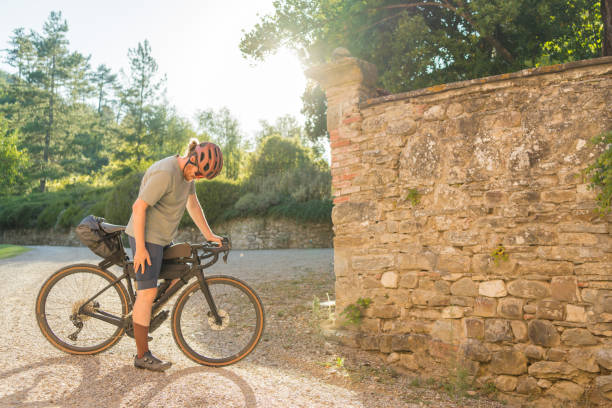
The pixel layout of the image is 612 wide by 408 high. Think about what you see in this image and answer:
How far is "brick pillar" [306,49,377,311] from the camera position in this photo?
5035mm

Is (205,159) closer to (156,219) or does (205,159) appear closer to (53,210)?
(156,219)

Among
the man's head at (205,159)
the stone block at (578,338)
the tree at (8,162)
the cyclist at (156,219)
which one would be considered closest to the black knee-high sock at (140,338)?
the cyclist at (156,219)

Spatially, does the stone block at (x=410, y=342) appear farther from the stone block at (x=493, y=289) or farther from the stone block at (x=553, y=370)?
the stone block at (x=553, y=370)

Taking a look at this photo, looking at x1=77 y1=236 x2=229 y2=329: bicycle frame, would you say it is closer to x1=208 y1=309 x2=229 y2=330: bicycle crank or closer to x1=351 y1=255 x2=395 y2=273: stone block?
x1=208 y1=309 x2=229 y2=330: bicycle crank

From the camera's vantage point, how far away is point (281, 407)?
294 cm

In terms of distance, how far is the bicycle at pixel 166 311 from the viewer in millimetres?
3496

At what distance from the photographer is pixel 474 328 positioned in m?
4.37

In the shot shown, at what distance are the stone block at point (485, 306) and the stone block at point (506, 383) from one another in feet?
1.97

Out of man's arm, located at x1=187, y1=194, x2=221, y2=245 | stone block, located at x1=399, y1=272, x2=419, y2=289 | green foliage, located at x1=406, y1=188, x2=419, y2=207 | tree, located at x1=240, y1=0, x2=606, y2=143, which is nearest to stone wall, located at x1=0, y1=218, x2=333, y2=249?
tree, located at x1=240, y1=0, x2=606, y2=143

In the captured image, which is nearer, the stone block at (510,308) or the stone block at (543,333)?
the stone block at (543,333)

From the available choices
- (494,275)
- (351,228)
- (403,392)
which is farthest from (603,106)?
(403,392)

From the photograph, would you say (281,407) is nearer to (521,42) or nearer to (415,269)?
(415,269)

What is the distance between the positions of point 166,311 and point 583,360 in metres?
3.71

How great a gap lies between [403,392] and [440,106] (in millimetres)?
2880
